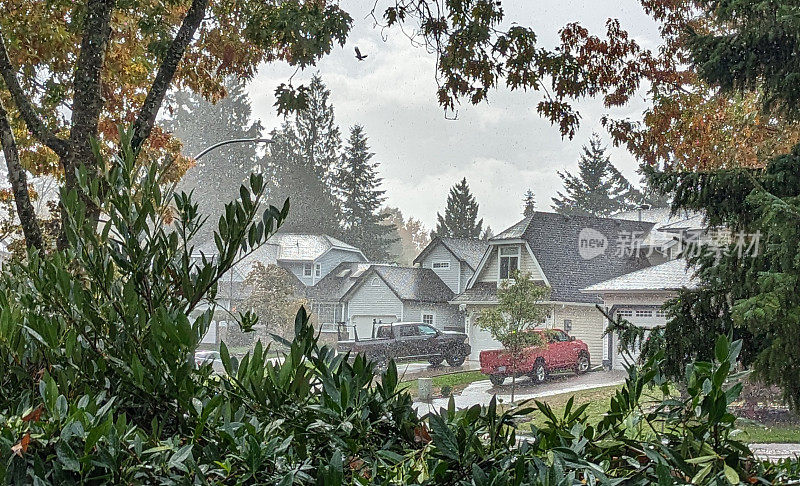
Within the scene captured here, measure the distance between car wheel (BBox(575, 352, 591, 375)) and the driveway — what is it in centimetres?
3

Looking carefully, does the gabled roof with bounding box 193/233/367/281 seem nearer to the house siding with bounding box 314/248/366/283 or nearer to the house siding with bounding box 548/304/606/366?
the house siding with bounding box 314/248/366/283

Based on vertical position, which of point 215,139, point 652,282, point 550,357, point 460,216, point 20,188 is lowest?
point 550,357

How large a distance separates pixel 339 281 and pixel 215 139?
1.42 meters

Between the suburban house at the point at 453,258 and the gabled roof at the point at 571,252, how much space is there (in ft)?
0.44

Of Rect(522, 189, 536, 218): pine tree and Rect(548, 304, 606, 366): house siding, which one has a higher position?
Rect(522, 189, 536, 218): pine tree

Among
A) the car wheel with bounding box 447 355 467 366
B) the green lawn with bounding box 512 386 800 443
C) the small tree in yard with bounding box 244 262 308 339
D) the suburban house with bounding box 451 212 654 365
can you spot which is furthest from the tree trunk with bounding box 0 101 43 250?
the small tree in yard with bounding box 244 262 308 339

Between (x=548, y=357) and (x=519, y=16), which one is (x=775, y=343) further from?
(x=519, y=16)

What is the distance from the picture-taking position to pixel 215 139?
4.91 meters

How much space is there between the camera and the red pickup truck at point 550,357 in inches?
143

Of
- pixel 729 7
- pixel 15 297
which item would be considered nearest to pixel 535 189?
pixel 729 7

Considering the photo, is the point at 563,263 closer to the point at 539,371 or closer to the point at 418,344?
the point at 539,371

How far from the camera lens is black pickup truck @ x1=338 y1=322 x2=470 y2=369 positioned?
390 centimetres

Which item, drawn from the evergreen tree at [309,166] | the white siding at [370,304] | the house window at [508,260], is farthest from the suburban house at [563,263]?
the evergreen tree at [309,166]

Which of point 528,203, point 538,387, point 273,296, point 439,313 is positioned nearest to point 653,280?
point 538,387
